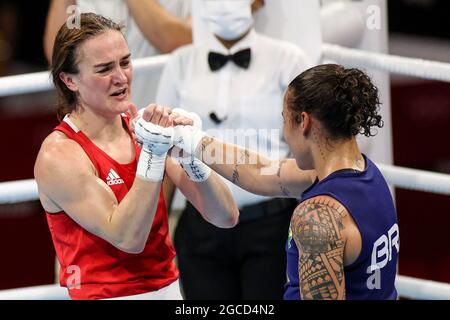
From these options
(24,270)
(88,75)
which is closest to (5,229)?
(24,270)

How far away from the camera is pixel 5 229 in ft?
15.6

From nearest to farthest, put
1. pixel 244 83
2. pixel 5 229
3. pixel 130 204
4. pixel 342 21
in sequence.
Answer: pixel 130 204 < pixel 244 83 < pixel 342 21 < pixel 5 229

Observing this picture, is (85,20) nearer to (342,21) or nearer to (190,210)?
(190,210)

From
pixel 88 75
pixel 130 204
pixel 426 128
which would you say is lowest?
pixel 426 128

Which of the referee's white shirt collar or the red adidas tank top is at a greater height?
the referee's white shirt collar

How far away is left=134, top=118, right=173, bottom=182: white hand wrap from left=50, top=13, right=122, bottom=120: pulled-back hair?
0.88 feet

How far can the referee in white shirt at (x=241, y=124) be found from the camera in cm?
302

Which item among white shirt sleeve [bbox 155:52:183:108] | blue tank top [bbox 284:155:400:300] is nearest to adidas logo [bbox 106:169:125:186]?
blue tank top [bbox 284:155:400:300]

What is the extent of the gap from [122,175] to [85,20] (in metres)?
0.40

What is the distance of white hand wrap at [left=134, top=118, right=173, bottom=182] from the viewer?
2260 mm

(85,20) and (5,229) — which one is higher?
(85,20)

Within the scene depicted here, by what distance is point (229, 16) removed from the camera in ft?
9.96

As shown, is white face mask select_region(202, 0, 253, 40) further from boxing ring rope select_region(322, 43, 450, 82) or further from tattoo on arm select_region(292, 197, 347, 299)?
tattoo on arm select_region(292, 197, 347, 299)

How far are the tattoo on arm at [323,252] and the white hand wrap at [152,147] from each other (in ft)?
1.24
